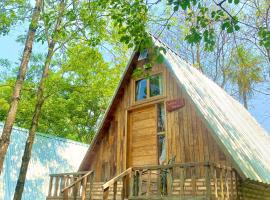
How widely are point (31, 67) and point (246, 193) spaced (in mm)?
16971

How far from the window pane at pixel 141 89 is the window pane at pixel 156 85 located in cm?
36

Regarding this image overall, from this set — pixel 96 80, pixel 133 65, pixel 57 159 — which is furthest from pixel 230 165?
pixel 96 80

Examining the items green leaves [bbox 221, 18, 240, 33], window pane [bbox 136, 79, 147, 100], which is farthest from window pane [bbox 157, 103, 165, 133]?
green leaves [bbox 221, 18, 240, 33]

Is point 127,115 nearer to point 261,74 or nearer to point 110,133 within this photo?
point 110,133

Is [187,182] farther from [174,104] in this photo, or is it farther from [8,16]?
[8,16]

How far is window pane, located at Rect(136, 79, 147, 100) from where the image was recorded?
43.1 feet

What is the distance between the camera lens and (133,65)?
44.3 feet

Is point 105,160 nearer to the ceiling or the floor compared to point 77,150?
nearer to the floor

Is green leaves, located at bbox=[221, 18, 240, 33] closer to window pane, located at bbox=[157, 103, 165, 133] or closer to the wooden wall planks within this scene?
the wooden wall planks

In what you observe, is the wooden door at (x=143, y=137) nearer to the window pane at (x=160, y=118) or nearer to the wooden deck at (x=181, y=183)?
the window pane at (x=160, y=118)

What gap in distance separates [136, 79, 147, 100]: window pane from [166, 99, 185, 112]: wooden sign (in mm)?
1516

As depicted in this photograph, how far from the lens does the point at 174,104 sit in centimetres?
1161

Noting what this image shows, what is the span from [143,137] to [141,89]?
2.04 metres

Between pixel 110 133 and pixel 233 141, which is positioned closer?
pixel 233 141
